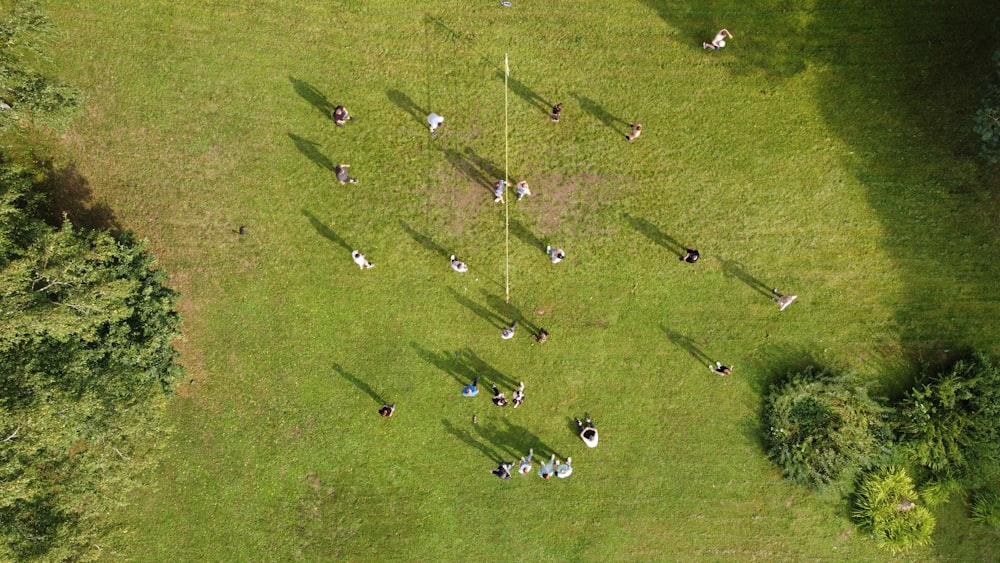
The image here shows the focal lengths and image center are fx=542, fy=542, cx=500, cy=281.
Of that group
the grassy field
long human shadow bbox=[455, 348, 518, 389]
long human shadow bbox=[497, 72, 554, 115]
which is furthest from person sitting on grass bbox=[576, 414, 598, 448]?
long human shadow bbox=[497, 72, 554, 115]

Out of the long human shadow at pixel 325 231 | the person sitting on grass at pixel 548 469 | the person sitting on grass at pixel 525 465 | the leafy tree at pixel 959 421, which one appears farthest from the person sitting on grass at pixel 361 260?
the leafy tree at pixel 959 421

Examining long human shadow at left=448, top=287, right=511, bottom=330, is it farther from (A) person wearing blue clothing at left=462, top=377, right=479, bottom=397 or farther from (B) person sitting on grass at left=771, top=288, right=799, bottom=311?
(B) person sitting on grass at left=771, top=288, right=799, bottom=311

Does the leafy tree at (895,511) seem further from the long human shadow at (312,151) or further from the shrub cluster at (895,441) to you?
the long human shadow at (312,151)

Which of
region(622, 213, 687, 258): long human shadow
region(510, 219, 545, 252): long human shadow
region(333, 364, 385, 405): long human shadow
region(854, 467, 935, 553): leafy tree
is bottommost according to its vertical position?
region(333, 364, 385, 405): long human shadow

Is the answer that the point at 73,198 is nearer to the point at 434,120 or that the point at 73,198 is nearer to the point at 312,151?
the point at 312,151

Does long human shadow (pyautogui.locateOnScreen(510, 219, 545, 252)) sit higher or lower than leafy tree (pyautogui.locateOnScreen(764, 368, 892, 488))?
lower

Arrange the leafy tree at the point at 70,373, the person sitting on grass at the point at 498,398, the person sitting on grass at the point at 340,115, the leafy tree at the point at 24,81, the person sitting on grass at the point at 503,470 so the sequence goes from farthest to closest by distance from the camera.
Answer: the person sitting on grass at the point at 503,470 < the person sitting on grass at the point at 498,398 < the person sitting on grass at the point at 340,115 < the leafy tree at the point at 24,81 < the leafy tree at the point at 70,373

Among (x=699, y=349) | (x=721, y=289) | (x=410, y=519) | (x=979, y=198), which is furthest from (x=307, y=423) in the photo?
(x=979, y=198)

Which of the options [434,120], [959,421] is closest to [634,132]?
[434,120]

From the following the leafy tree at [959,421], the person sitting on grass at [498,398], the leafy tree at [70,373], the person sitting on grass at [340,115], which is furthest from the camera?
the person sitting on grass at [498,398]
